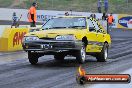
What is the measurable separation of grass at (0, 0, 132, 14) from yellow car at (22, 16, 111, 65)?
35989 mm

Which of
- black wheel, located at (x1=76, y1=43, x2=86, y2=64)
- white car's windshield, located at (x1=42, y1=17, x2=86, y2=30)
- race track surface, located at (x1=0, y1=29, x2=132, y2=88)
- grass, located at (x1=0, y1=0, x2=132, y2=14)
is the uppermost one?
grass, located at (x1=0, y1=0, x2=132, y2=14)

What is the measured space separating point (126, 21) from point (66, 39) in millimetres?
34128

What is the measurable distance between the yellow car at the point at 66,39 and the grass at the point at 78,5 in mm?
35989

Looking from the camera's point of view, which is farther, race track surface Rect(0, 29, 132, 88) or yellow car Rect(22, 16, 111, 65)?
yellow car Rect(22, 16, 111, 65)

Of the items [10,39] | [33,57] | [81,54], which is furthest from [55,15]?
[81,54]

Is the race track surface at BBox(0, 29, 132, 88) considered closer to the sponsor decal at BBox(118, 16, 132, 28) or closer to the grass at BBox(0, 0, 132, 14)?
the sponsor decal at BBox(118, 16, 132, 28)

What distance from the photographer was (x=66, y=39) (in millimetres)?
14234

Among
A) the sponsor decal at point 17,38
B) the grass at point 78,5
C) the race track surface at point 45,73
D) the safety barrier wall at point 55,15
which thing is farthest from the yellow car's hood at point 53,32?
the grass at point 78,5

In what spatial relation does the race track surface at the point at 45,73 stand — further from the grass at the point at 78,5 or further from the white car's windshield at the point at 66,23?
the grass at the point at 78,5

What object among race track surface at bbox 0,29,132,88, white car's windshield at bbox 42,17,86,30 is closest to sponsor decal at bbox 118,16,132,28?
race track surface at bbox 0,29,132,88

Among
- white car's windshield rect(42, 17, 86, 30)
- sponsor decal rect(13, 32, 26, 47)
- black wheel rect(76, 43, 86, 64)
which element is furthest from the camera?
sponsor decal rect(13, 32, 26, 47)

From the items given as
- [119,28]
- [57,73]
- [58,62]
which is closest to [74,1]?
[119,28]

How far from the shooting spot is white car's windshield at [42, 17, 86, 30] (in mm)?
15335

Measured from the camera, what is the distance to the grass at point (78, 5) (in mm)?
52931
